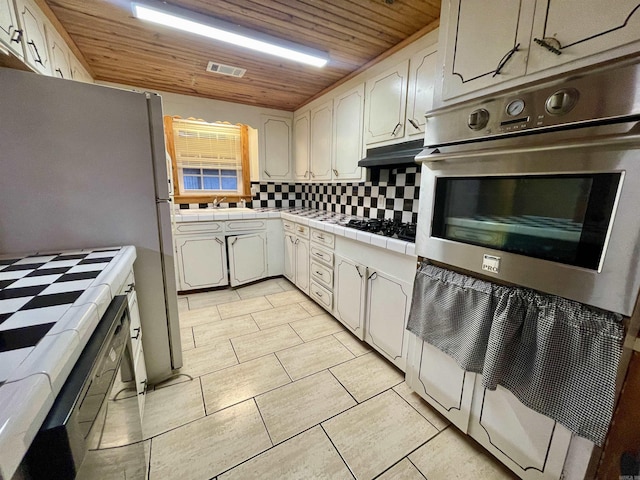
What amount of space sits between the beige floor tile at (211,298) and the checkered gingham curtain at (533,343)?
221cm

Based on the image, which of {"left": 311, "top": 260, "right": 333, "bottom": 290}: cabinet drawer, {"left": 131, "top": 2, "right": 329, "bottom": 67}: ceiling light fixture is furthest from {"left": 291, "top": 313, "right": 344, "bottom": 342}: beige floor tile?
{"left": 131, "top": 2, "right": 329, "bottom": 67}: ceiling light fixture

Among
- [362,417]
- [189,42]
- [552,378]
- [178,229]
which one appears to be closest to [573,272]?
[552,378]

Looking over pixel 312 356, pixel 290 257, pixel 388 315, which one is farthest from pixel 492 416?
pixel 290 257

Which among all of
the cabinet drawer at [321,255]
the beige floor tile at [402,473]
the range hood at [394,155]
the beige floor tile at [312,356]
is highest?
the range hood at [394,155]

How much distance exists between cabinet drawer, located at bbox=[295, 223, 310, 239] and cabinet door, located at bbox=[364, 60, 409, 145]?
1.04m

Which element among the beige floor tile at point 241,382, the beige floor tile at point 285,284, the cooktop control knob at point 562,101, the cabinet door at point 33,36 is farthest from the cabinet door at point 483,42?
the beige floor tile at point 285,284

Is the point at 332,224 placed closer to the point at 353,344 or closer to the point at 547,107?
the point at 353,344

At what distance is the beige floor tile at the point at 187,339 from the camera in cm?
204

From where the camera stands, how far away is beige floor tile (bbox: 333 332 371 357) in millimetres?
2036

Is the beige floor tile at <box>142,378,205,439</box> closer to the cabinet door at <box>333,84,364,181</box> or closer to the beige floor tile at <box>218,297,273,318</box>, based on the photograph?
the beige floor tile at <box>218,297,273,318</box>

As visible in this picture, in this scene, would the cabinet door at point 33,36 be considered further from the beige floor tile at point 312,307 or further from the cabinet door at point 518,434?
the cabinet door at point 518,434

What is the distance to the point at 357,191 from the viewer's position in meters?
2.88

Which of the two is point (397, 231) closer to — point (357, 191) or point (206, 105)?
point (357, 191)

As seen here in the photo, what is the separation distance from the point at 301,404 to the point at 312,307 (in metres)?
1.22
